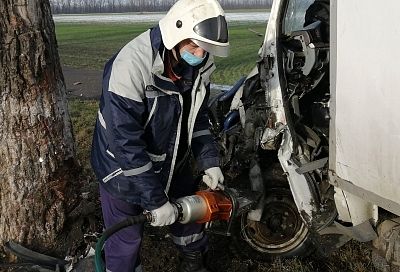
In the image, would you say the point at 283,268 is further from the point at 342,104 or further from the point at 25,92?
the point at 25,92

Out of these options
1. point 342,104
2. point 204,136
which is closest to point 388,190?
point 342,104

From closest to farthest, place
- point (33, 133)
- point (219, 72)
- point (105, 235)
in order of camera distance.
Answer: point (105, 235), point (33, 133), point (219, 72)

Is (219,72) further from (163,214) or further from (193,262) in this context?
(163,214)

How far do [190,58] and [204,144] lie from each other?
77 cm

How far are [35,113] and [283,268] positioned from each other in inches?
81.5

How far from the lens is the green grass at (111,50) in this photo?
12367 mm

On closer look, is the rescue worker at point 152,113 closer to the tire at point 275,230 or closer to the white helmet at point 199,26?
the white helmet at point 199,26

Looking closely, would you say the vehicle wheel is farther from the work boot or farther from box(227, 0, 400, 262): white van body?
the work boot

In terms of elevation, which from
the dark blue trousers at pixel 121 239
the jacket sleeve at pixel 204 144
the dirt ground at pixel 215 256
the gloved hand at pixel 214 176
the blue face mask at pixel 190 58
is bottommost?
the dirt ground at pixel 215 256

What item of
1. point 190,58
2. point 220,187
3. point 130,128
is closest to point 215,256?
point 220,187

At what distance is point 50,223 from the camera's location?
3.75 meters

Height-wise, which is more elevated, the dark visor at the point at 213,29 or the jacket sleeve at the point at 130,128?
the dark visor at the point at 213,29

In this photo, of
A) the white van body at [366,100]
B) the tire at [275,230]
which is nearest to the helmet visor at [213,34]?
the white van body at [366,100]

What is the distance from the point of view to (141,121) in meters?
2.87
